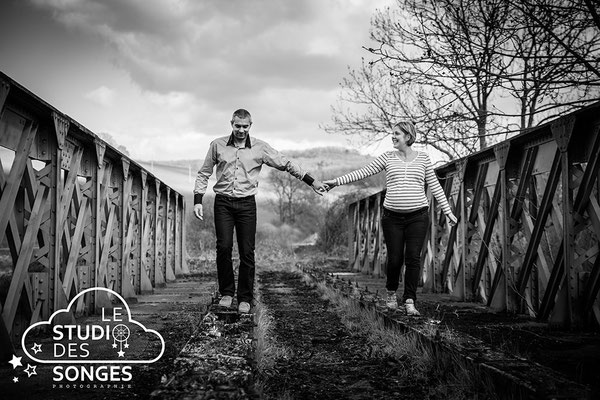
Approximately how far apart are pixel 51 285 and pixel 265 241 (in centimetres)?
3457

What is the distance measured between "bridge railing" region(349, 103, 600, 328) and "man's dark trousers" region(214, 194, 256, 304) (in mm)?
3210

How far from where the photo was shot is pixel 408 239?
21.2 ft

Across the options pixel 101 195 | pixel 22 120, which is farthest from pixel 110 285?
pixel 22 120

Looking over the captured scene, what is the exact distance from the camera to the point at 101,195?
28.8 feet

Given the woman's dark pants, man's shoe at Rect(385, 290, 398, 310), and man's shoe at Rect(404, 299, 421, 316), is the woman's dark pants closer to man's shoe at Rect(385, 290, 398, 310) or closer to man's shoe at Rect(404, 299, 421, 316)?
man's shoe at Rect(404, 299, 421, 316)

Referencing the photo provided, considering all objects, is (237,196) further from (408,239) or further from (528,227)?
(528,227)

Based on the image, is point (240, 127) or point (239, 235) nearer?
point (240, 127)

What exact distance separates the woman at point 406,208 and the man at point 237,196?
148cm

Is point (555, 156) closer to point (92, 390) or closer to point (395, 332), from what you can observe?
point (395, 332)

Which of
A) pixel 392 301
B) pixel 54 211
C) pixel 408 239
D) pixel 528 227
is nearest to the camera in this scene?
pixel 54 211

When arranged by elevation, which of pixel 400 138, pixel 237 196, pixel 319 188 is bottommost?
pixel 237 196

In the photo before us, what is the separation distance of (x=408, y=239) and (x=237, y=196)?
6.37 feet

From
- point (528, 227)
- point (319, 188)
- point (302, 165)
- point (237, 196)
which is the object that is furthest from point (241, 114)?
point (302, 165)

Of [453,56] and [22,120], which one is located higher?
[453,56]
